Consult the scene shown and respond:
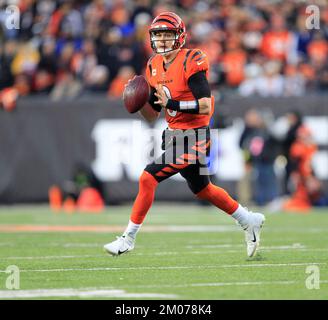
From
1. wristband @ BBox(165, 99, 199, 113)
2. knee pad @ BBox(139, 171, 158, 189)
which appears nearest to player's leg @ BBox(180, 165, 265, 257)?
knee pad @ BBox(139, 171, 158, 189)

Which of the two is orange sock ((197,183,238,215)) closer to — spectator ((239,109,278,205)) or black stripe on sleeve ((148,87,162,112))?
black stripe on sleeve ((148,87,162,112))

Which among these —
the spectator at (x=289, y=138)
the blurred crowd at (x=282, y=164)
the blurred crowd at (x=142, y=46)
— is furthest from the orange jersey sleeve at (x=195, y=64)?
the blurred crowd at (x=142, y=46)

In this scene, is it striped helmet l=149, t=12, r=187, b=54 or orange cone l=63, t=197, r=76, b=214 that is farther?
orange cone l=63, t=197, r=76, b=214

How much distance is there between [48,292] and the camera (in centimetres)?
605

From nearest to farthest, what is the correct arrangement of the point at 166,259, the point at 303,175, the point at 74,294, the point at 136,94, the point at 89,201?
the point at 74,294
the point at 136,94
the point at 166,259
the point at 303,175
the point at 89,201

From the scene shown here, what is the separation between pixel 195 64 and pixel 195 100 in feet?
0.93

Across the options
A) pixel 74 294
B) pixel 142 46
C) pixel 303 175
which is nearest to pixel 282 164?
pixel 303 175

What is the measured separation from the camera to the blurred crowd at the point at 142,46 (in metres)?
16.4

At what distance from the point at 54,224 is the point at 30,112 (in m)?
4.40

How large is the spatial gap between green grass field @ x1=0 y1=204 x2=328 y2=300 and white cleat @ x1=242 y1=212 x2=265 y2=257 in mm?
94

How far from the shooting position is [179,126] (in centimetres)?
793

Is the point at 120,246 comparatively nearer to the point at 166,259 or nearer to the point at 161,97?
the point at 166,259

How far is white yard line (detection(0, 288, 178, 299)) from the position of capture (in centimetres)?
586
